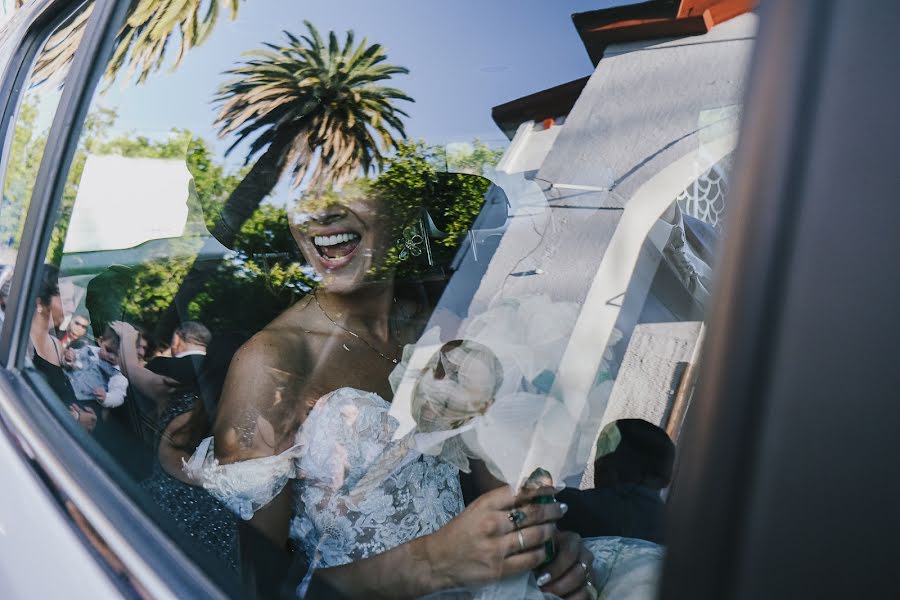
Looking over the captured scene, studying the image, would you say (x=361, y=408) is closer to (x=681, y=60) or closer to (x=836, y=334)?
(x=681, y=60)

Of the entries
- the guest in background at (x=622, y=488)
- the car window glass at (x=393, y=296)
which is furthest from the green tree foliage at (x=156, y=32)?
the guest in background at (x=622, y=488)

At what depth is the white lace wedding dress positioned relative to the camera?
1.53 m

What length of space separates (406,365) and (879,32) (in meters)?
1.30

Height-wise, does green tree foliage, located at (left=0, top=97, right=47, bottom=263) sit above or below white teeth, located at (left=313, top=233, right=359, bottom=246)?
below

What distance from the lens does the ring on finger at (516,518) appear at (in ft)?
4.20

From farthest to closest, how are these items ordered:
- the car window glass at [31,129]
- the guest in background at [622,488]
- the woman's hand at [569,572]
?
1. the car window glass at [31,129]
2. the woman's hand at [569,572]
3. the guest in background at [622,488]

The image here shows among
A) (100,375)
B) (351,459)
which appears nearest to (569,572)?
(351,459)

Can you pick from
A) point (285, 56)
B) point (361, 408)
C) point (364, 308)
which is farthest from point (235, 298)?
point (285, 56)

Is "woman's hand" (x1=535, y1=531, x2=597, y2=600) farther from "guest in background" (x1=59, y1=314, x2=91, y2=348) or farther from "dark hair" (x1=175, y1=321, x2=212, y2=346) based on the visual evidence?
"guest in background" (x1=59, y1=314, x2=91, y2=348)

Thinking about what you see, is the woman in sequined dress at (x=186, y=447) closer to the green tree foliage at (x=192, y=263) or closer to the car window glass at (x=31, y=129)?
the green tree foliage at (x=192, y=263)

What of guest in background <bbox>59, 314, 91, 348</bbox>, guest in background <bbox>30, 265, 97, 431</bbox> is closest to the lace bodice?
guest in background <bbox>30, 265, 97, 431</bbox>

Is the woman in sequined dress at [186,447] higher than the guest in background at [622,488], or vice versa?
the guest in background at [622,488]

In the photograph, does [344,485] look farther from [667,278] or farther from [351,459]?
[667,278]

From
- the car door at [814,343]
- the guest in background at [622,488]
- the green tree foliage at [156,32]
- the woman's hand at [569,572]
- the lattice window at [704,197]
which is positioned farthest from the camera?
the green tree foliage at [156,32]
